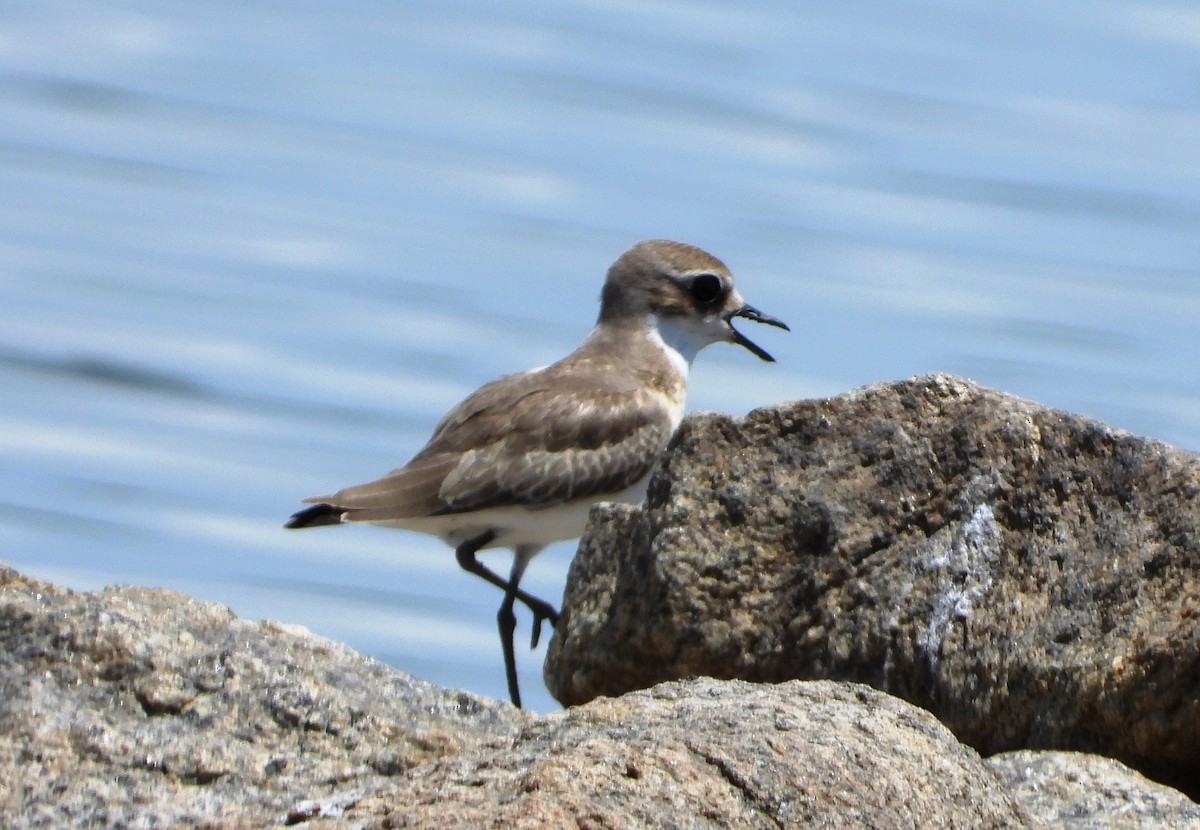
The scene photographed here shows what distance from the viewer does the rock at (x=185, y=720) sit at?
3.42 meters

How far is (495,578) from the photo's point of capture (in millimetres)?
9422

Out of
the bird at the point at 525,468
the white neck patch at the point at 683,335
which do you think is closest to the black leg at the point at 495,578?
the bird at the point at 525,468

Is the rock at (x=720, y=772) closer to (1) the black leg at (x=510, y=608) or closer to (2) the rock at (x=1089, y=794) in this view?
(2) the rock at (x=1089, y=794)

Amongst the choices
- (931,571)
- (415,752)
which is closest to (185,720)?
(415,752)

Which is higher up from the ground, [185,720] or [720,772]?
[720,772]

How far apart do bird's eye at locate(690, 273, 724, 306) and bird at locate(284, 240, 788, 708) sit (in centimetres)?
68

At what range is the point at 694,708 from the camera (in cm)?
367

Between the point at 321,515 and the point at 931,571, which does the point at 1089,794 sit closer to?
the point at 931,571

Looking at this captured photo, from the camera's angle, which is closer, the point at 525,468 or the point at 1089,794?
the point at 1089,794

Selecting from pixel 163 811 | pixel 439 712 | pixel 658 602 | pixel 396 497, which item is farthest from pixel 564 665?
pixel 396 497

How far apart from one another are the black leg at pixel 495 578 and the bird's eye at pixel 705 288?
1.81m

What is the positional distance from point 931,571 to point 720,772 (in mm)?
1834

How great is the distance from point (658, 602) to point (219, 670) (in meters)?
1.56

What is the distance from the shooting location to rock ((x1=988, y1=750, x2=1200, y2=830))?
3.95 metres
